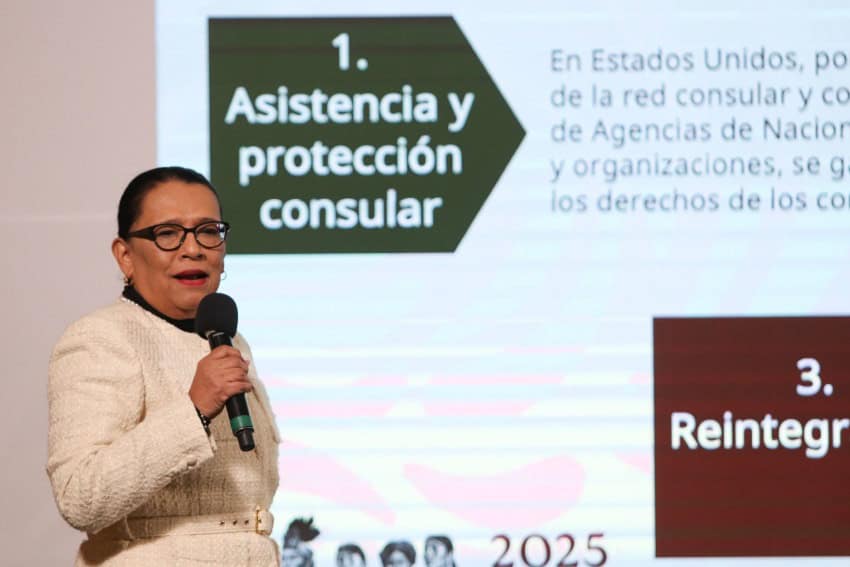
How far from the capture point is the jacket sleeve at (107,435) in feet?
5.29

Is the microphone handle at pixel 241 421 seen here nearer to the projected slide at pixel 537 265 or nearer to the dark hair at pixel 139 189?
the dark hair at pixel 139 189

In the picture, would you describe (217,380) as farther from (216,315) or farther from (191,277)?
(191,277)

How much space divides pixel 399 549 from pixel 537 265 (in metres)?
0.77

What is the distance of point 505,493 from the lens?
125 inches

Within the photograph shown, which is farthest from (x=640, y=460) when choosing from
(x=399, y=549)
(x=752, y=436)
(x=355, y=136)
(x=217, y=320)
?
(x=217, y=320)

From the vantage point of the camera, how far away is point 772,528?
3.22 m

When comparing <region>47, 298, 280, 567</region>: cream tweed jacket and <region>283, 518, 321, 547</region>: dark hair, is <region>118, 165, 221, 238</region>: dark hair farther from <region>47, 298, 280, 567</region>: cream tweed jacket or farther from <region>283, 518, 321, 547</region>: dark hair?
<region>283, 518, 321, 547</region>: dark hair

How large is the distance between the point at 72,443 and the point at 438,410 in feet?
5.24

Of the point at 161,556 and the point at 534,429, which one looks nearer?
the point at 161,556

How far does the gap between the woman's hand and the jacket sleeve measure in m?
0.02

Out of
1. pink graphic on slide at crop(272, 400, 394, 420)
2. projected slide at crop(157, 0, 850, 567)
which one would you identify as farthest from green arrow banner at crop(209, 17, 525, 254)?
pink graphic on slide at crop(272, 400, 394, 420)

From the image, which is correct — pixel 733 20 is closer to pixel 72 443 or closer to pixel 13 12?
pixel 13 12

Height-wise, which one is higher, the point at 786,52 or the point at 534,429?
the point at 786,52

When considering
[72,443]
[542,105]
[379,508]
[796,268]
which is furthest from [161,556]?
[796,268]
